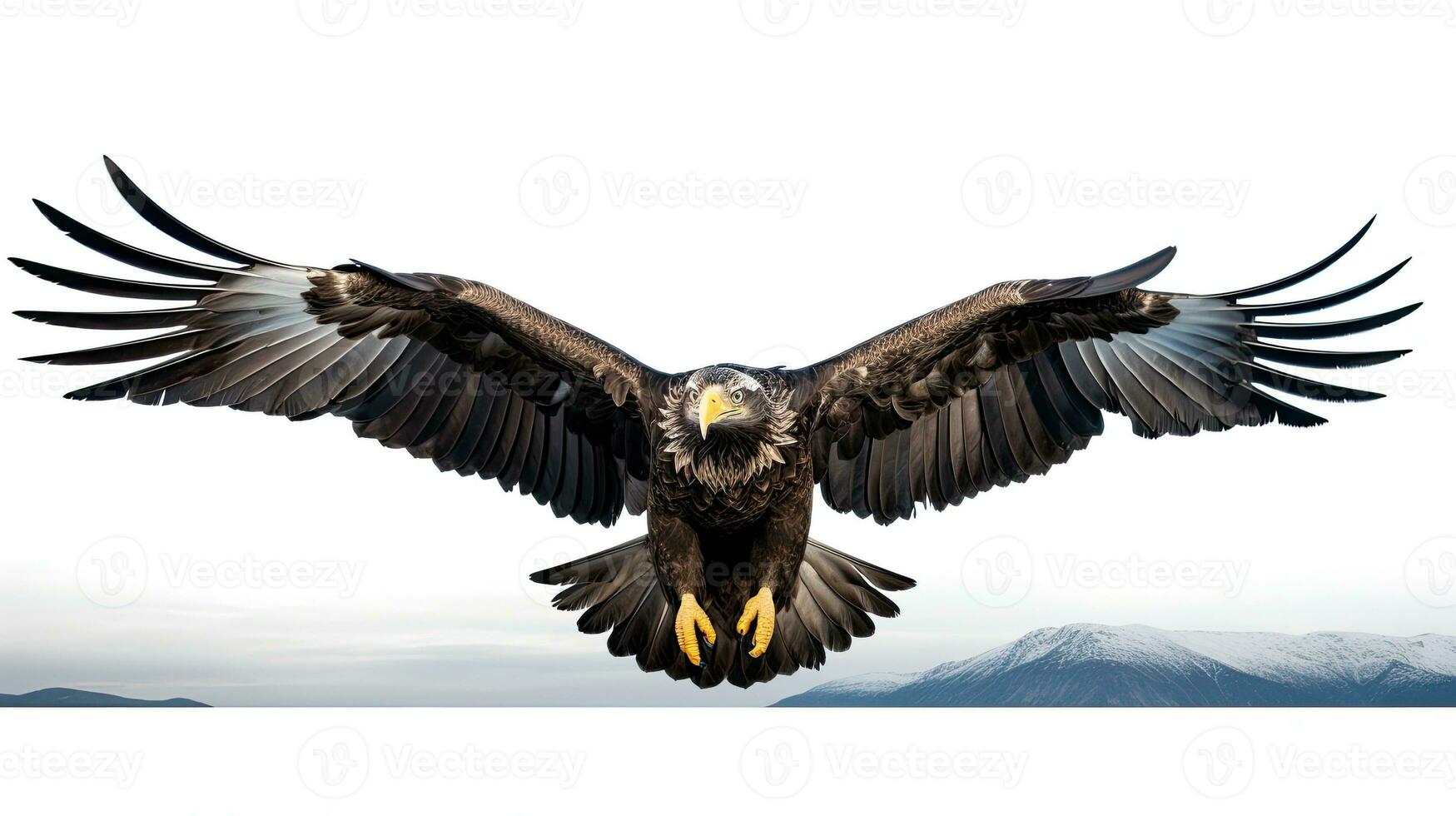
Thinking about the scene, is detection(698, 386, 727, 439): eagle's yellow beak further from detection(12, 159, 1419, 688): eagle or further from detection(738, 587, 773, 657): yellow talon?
detection(738, 587, 773, 657): yellow talon

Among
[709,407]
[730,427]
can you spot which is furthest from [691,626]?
[709,407]

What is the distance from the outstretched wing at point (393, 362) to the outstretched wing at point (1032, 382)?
1311 mm

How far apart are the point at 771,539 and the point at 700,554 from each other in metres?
0.41

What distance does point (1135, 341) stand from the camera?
6680mm

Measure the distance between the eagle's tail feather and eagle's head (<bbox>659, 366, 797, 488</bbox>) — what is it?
0.97 metres

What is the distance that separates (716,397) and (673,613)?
164 cm

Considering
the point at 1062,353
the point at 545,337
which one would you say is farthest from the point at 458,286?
the point at 1062,353

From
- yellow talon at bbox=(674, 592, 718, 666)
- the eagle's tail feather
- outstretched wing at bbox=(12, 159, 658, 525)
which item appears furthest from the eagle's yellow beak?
the eagle's tail feather

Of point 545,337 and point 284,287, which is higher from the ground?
point 284,287

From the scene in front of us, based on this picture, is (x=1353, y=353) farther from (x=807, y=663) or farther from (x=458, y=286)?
(x=458, y=286)

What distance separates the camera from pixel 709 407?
543 cm

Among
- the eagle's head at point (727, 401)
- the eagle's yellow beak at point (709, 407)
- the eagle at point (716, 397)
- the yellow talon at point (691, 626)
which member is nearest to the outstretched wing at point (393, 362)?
the eagle at point (716, 397)

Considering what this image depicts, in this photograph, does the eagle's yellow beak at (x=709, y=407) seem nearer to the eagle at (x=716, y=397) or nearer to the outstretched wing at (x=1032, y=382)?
the eagle at (x=716, y=397)

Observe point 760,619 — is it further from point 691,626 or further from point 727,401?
point 727,401
